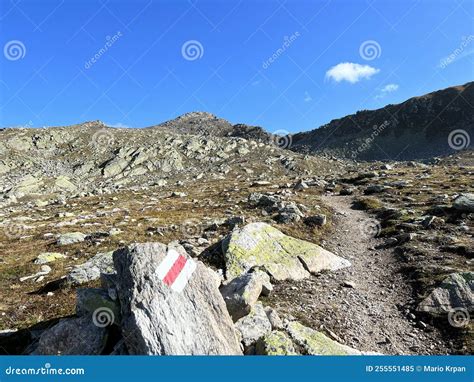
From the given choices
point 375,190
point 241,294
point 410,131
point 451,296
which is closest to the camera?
point 241,294

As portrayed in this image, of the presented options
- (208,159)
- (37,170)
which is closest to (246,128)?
(208,159)

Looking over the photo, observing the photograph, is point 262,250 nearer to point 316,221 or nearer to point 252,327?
point 252,327

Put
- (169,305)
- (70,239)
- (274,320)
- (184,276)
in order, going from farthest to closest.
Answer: (70,239) → (274,320) → (184,276) → (169,305)

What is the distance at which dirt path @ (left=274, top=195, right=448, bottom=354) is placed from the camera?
1088 centimetres

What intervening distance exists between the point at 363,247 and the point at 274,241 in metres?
6.37

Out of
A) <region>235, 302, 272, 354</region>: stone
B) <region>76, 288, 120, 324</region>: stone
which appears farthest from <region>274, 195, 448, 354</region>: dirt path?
<region>76, 288, 120, 324</region>: stone

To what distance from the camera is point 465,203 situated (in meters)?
23.2

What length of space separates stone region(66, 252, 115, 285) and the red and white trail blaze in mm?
6896

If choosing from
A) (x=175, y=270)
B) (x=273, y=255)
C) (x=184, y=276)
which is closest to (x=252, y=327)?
(x=184, y=276)

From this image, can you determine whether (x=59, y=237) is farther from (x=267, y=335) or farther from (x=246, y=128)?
(x=246, y=128)

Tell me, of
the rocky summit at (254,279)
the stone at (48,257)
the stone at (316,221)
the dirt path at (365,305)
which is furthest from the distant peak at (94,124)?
the dirt path at (365,305)

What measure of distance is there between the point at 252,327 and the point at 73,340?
475cm

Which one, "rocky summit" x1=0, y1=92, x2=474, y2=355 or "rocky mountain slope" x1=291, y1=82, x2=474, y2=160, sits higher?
"rocky mountain slope" x1=291, y1=82, x2=474, y2=160

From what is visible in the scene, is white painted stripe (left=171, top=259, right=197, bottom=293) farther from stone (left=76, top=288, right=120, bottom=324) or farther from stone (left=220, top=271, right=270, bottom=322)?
stone (left=220, top=271, right=270, bottom=322)
